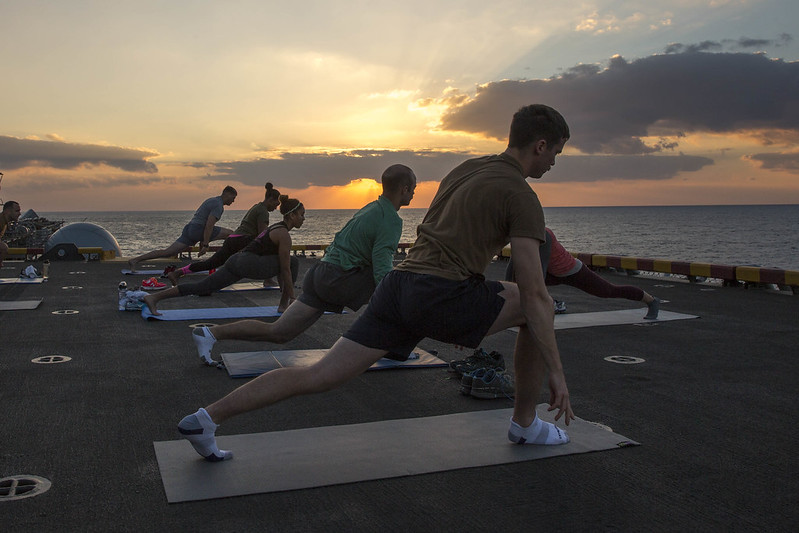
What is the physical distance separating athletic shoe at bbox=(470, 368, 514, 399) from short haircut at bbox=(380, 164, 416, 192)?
1571mm

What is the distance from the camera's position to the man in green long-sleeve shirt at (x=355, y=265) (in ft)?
17.4

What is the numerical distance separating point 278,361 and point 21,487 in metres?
3.00

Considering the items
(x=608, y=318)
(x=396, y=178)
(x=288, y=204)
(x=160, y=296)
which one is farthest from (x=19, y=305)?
(x=608, y=318)

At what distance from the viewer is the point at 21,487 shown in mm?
3281

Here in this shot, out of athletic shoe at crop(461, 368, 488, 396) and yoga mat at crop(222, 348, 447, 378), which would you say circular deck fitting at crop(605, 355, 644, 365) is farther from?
athletic shoe at crop(461, 368, 488, 396)

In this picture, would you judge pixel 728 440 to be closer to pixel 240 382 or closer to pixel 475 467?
pixel 475 467

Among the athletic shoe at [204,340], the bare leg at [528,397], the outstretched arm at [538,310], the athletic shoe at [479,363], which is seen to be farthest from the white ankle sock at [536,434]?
the athletic shoe at [204,340]

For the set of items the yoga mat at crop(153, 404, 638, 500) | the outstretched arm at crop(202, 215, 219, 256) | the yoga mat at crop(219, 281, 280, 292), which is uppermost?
the outstretched arm at crop(202, 215, 219, 256)

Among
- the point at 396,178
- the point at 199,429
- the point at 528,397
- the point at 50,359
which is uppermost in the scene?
the point at 396,178

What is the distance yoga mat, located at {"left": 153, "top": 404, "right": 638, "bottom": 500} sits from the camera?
3357 millimetres

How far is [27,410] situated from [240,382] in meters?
1.49

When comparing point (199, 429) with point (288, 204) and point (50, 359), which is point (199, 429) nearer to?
point (50, 359)

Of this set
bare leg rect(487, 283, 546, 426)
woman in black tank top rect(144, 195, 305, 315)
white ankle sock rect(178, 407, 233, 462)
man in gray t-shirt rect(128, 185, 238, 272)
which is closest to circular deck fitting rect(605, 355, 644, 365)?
bare leg rect(487, 283, 546, 426)

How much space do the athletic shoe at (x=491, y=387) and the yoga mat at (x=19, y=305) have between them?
765 cm
